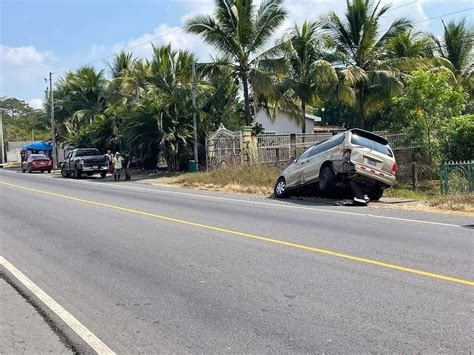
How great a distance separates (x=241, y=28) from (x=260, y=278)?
24.4 metres

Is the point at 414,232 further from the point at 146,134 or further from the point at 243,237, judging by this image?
the point at 146,134

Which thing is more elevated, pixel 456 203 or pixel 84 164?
pixel 84 164

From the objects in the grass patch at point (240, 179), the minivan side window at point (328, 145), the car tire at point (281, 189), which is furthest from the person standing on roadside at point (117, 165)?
the minivan side window at point (328, 145)

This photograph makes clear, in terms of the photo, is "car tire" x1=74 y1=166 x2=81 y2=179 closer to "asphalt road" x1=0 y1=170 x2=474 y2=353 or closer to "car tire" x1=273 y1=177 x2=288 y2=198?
"car tire" x1=273 y1=177 x2=288 y2=198

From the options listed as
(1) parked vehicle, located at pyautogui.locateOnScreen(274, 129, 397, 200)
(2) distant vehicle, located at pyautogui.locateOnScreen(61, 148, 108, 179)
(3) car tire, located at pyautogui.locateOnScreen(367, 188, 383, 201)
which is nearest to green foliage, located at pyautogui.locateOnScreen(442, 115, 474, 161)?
(3) car tire, located at pyautogui.locateOnScreen(367, 188, 383, 201)

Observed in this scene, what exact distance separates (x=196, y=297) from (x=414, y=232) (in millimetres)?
5389

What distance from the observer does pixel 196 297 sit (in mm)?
6137

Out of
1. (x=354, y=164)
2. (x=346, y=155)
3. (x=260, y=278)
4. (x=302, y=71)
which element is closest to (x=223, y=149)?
(x=302, y=71)

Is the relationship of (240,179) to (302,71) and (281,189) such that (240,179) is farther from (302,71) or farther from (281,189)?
(302,71)

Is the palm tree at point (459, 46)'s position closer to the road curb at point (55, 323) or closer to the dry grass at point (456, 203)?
the dry grass at point (456, 203)

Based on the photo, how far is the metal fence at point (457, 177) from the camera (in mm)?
15234

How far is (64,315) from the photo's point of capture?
570 cm

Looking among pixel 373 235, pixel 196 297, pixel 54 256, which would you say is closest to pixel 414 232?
pixel 373 235

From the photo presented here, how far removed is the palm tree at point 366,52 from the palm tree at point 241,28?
3.84 m
